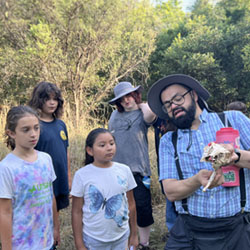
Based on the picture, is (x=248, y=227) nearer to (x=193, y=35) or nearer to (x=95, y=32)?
(x=95, y=32)

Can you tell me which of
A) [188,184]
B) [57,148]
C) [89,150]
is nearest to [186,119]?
[188,184]

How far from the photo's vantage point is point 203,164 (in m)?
1.91

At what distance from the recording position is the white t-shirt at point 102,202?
88.4 inches

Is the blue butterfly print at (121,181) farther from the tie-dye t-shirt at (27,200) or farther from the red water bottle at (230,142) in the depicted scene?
the red water bottle at (230,142)

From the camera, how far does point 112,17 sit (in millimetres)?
10430

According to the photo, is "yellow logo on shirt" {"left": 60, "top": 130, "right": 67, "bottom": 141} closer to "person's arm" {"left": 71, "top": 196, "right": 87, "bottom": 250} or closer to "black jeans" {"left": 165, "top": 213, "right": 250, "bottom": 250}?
"person's arm" {"left": 71, "top": 196, "right": 87, "bottom": 250}

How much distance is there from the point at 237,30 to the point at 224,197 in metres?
12.1

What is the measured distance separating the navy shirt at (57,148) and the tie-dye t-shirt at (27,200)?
0.67 meters

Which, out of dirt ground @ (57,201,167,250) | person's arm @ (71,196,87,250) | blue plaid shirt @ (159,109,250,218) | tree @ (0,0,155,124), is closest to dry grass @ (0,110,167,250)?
dirt ground @ (57,201,167,250)

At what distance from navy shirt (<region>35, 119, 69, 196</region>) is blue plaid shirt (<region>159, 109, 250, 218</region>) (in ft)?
4.03

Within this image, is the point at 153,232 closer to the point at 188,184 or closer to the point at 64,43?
the point at 188,184

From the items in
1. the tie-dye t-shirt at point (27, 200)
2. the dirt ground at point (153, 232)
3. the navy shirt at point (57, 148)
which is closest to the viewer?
the tie-dye t-shirt at point (27, 200)

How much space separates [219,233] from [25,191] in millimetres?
1337

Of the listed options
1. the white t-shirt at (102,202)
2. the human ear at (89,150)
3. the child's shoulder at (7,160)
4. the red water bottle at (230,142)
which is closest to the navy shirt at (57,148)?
the human ear at (89,150)
